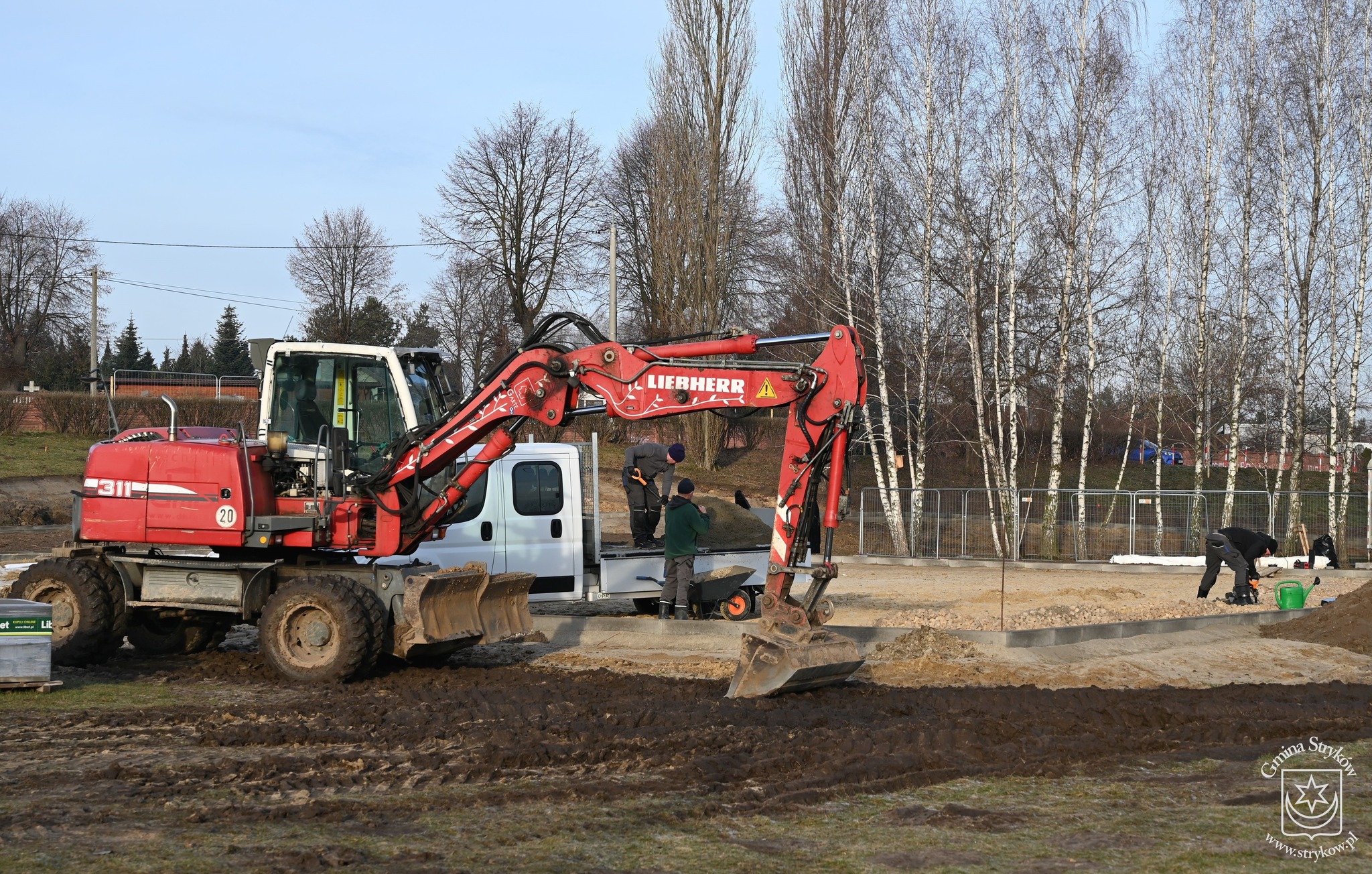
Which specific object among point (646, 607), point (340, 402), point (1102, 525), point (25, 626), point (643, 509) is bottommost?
point (646, 607)

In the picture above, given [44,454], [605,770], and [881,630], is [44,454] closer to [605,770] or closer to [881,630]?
[881,630]

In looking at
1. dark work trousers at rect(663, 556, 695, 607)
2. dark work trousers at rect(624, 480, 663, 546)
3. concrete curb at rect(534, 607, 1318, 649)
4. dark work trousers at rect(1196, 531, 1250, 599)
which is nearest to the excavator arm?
concrete curb at rect(534, 607, 1318, 649)

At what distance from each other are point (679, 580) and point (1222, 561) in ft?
28.4

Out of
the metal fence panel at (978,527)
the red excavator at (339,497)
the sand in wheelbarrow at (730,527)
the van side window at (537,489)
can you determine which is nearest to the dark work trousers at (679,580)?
the sand in wheelbarrow at (730,527)

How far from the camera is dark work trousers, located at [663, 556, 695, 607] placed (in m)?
13.5

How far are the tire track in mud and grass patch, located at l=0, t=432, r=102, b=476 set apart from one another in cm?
2473

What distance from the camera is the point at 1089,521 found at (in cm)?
2739

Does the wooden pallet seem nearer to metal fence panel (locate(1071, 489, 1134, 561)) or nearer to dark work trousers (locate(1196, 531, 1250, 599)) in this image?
dark work trousers (locate(1196, 531, 1250, 599))

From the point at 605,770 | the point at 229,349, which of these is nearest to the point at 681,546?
the point at 605,770

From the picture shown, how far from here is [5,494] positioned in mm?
29250

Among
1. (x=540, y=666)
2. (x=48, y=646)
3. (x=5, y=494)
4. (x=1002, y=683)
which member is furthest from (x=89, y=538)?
(x=5, y=494)

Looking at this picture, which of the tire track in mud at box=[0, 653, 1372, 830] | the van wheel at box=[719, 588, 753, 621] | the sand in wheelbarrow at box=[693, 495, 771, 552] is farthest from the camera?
the sand in wheelbarrow at box=[693, 495, 771, 552]

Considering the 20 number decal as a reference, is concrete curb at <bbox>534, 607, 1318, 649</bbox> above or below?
below

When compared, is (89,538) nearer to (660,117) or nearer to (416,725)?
(416,725)
